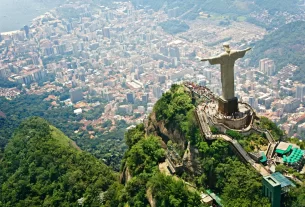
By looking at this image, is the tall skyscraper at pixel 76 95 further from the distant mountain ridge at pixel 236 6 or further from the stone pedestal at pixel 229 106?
the distant mountain ridge at pixel 236 6

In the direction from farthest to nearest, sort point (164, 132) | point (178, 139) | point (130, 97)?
point (130, 97), point (164, 132), point (178, 139)

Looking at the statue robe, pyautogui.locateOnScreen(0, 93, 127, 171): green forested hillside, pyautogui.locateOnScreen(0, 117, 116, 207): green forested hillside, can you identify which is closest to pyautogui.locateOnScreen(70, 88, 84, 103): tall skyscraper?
pyautogui.locateOnScreen(0, 93, 127, 171): green forested hillside

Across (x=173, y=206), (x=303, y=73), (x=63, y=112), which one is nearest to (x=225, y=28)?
(x=303, y=73)

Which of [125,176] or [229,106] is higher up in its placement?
[229,106]

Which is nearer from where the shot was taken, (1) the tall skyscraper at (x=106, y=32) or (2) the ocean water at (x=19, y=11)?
(1) the tall skyscraper at (x=106, y=32)

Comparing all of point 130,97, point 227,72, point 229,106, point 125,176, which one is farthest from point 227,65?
point 130,97

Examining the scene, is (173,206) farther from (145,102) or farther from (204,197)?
(145,102)

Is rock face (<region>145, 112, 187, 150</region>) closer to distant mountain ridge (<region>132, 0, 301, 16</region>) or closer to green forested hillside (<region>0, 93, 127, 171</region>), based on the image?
green forested hillside (<region>0, 93, 127, 171</region>)

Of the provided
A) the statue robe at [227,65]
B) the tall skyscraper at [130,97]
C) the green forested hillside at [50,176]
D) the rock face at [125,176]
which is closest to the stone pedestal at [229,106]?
the statue robe at [227,65]

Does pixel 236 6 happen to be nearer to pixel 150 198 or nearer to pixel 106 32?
pixel 106 32
